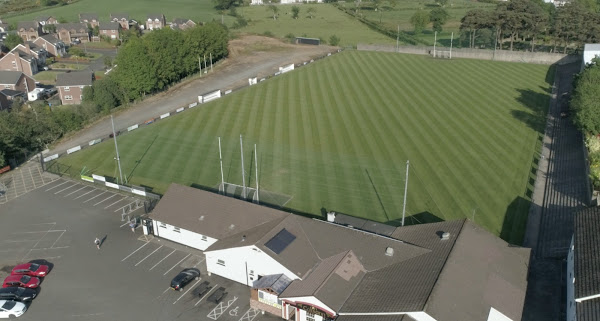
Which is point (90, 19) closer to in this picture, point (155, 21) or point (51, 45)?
point (155, 21)

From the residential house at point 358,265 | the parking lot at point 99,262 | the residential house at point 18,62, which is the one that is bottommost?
the parking lot at point 99,262

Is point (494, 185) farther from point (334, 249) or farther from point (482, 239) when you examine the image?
point (334, 249)

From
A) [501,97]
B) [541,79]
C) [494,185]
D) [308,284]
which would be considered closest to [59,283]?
[308,284]

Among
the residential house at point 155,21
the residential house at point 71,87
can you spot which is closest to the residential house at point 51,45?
the residential house at point 155,21

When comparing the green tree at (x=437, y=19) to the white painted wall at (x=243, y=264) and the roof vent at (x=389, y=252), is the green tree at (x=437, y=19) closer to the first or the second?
the roof vent at (x=389, y=252)

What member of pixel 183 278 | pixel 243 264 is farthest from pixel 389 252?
pixel 183 278
